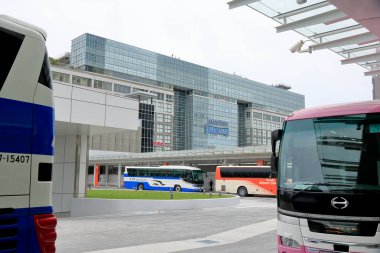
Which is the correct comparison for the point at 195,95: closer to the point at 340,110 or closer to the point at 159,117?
the point at 159,117

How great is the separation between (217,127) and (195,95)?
13.2 meters

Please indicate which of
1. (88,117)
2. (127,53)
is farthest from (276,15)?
(127,53)

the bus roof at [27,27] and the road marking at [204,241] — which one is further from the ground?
the bus roof at [27,27]

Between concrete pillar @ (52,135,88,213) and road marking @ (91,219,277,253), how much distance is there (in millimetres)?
8890

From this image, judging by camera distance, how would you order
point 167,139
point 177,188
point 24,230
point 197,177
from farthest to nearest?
point 167,139 < point 197,177 < point 177,188 < point 24,230

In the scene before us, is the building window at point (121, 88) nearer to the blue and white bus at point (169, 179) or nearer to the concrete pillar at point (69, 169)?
the blue and white bus at point (169, 179)

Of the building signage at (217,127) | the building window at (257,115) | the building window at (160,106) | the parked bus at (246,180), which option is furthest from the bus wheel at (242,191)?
the building window at (257,115)

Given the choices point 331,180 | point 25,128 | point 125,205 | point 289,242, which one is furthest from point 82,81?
point 25,128

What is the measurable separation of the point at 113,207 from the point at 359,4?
14930mm

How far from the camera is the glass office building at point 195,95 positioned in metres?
101

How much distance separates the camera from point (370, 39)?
12.1 meters

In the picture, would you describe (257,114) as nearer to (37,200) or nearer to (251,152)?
(251,152)

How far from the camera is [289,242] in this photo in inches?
255

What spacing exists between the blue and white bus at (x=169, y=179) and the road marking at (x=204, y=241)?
29.1 metres
